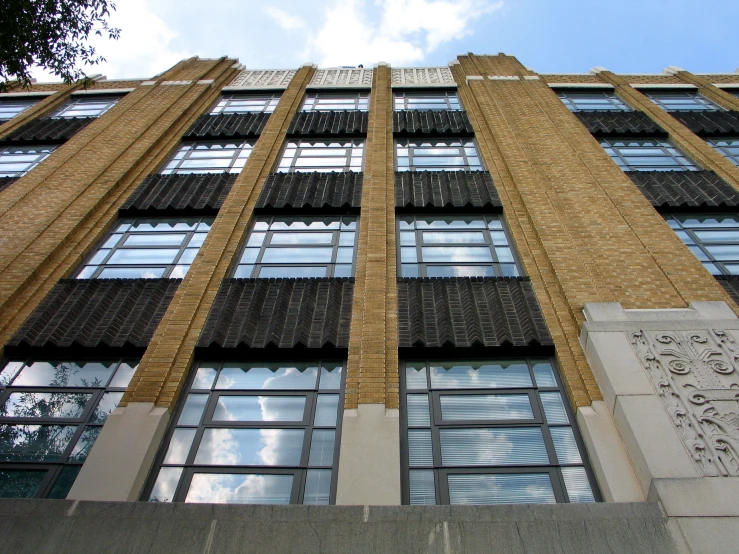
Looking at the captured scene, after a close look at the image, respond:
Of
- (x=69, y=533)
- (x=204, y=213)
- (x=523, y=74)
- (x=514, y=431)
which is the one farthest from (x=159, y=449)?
(x=523, y=74)

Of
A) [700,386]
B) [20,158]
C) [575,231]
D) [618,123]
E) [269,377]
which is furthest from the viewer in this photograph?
[618,123]

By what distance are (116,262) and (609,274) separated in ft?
28.0

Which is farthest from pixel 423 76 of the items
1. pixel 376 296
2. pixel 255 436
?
pixel 255 436

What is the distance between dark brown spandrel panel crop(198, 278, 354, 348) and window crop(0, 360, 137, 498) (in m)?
1.40

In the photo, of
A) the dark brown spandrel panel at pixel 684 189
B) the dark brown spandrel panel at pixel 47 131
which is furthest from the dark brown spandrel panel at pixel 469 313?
the dark brown spandrel panel at pixel 47 131

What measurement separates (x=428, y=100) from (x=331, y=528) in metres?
15.8

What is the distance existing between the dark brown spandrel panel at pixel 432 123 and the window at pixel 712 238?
6.08m

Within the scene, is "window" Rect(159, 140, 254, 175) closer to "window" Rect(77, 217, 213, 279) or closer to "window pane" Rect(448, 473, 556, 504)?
"window" Rect(77, 217, 213, 279)

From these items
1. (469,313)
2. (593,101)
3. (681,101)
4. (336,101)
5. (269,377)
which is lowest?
(269,377)

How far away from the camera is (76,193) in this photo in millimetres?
12180

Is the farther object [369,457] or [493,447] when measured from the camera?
[493,447]

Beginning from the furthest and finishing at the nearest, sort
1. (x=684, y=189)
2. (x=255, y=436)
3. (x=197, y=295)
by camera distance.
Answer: (x=684, y=189), (x=197, y=295), (x=255, y=436)

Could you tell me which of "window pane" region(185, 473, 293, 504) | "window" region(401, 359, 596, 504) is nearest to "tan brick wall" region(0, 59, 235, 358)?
"window pane" region(185, 473, 293, 504)

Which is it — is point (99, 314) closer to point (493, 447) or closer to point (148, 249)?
point (148, 249)
